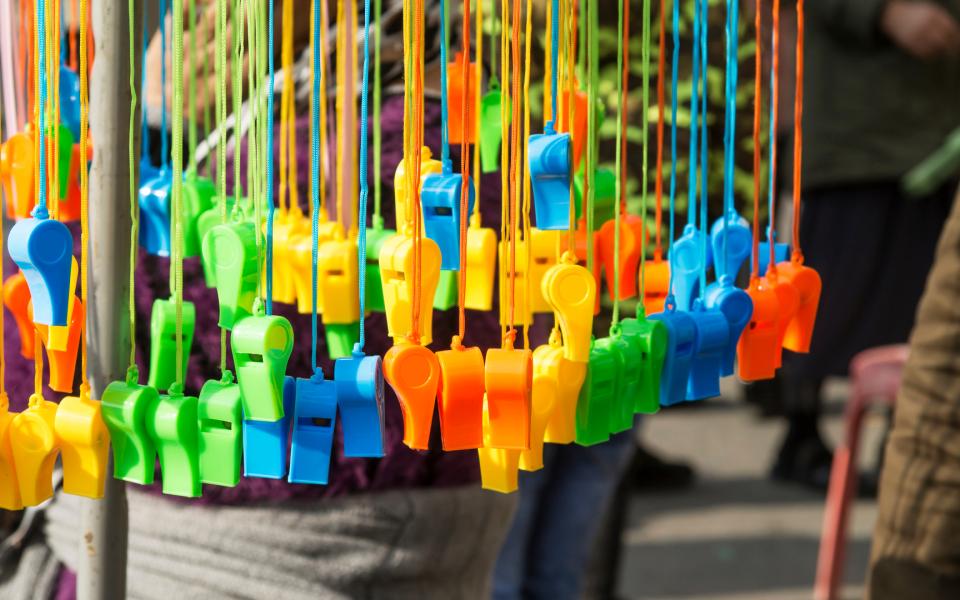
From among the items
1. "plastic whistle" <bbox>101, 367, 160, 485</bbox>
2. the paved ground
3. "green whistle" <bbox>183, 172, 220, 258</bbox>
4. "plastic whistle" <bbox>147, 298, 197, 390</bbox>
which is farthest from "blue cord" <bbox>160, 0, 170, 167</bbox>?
the paved ground

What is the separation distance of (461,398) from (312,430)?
9 cm

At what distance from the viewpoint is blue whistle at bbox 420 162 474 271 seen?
0.80 m

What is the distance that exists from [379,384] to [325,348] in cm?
35

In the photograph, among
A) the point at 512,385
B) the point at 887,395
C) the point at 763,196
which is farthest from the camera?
the point at 887,395

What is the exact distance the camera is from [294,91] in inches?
44.3

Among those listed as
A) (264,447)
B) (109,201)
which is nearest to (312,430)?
(264,447)

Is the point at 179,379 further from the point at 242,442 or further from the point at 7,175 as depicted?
the point at 7,175

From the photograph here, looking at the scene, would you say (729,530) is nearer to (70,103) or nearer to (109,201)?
(70,103)

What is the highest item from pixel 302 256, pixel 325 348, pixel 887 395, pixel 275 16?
pixel 275 16

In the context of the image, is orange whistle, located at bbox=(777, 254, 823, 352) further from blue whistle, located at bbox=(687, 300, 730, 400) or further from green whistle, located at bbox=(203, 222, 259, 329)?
green whistle, located at bbox=(203, 222, 259, 329)

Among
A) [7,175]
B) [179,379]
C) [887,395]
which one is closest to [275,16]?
[7,175]

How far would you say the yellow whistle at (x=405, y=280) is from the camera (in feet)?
2.55

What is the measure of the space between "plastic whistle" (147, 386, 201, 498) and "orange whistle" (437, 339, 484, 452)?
0.46ft

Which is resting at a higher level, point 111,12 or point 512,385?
point 111,12
